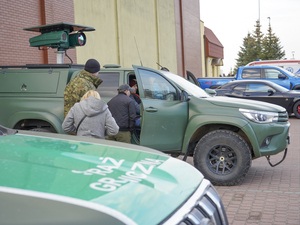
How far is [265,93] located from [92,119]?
12.0 meters

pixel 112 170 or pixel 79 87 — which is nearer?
pixel 112 170

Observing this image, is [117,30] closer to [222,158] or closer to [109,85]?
[109,85]

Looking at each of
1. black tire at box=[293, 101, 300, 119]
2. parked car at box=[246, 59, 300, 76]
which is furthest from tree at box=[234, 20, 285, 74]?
black tire at box=[293, 101, 300, 119]

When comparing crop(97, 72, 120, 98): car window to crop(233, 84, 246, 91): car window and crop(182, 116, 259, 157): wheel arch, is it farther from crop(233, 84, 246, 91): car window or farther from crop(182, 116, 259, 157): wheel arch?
crop(233, 84, 246, 91): car window

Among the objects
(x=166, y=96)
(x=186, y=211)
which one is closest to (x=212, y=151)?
(x=166, y=96)

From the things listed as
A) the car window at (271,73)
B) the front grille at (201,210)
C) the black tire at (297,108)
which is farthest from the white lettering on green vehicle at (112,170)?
the car window at (271,73)

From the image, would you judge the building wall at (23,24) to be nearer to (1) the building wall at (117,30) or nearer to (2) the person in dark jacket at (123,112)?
(1) the building wall at (117,30)

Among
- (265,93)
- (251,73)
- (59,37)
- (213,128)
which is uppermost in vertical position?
(59,37)

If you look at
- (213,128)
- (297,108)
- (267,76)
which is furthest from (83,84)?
(267,76)

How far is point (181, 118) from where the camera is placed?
644 cm

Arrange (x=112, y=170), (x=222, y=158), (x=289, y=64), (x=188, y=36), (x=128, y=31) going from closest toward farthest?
(x=112, y=170)
(x=222, y=158)
(x=128, y=31)
(x=289, y=64)
(x=188, y=36)

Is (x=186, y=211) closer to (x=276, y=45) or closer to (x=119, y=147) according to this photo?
(x=119, y=147)

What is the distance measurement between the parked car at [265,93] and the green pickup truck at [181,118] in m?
9.23

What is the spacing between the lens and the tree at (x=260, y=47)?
224ft
